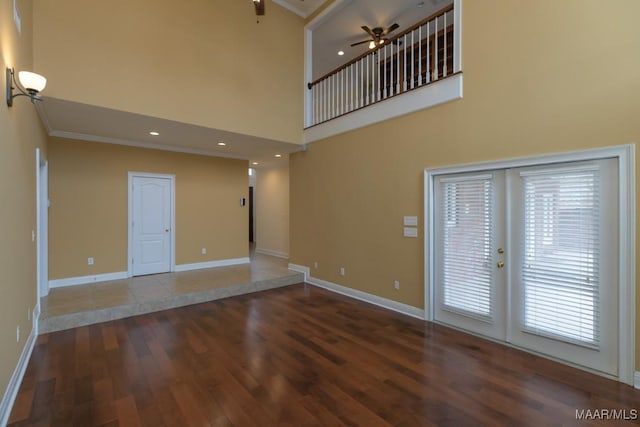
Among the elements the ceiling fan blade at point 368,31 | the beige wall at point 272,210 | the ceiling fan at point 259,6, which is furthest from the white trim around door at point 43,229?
the ceiling fan blade at point 368,31

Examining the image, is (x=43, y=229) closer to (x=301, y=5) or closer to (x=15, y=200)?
(x=15, y=200)

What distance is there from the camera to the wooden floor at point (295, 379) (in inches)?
88.3

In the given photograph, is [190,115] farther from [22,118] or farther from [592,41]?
[592,41]

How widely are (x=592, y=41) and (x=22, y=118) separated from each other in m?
5.44

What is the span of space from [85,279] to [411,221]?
578cm

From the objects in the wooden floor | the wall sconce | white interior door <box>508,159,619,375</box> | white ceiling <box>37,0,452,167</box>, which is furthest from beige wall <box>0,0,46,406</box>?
white interior door <box>508,159,619,375</box>

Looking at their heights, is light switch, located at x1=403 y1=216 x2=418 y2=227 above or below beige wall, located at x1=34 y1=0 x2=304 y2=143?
below

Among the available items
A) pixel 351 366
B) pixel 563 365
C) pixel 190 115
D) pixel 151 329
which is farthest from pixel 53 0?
pixel 563 365

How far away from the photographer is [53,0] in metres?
3.55

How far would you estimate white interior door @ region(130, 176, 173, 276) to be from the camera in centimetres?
601

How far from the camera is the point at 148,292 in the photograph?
194 inches

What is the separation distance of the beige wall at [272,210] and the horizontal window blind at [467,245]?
5314mm

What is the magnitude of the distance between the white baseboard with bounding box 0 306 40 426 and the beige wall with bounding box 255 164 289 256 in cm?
571

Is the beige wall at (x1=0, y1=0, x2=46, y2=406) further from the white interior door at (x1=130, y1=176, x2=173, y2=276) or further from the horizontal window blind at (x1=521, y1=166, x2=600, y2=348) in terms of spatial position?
the horizontal window blind at (x1=521, y1=166, x2=600, y2=348)
